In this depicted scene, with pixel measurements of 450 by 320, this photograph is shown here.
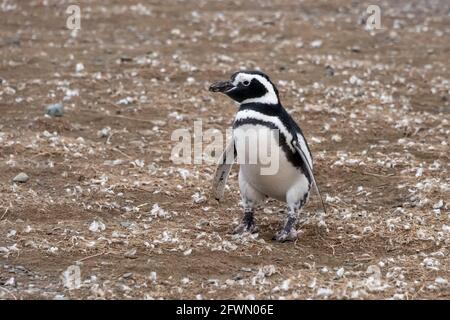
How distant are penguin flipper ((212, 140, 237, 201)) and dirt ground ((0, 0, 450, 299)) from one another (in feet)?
0.78

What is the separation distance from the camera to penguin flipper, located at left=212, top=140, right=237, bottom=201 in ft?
21.9

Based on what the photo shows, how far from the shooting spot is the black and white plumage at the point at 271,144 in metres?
6.21

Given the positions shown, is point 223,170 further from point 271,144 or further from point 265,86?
point 265,86

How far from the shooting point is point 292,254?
6.10 m

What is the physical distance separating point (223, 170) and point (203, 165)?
1.47 metres

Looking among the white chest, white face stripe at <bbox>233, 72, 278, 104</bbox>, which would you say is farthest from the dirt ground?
white face stripe at <bbox>233, 72, 278, 104</bbox>

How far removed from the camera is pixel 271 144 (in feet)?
20.3

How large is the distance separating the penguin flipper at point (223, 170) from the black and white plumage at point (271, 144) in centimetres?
19
